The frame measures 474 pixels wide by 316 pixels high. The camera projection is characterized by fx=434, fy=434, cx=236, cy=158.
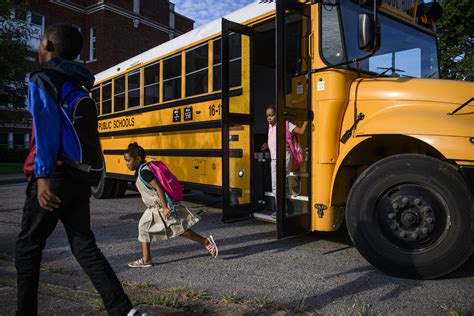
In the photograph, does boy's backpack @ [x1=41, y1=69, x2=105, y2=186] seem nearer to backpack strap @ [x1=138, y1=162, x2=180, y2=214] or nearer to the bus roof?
backpack strap @ [x1=138, y1=162, x2=180, y2=214]

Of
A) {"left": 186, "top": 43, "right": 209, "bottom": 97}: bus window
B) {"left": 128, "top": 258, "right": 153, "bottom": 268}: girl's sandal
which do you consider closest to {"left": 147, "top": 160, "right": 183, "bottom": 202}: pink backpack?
{"left": 128, "top": 258, "right": 153, "bottom": 268}: girl's sandal

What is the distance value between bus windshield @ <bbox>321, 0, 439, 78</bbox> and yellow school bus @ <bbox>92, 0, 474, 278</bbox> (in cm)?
1

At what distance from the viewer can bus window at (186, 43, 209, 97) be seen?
206 inches

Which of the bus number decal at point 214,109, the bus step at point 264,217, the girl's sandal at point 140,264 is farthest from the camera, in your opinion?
the bus number decal at point 214,109

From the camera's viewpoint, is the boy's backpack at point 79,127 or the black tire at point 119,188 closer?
the boy's backpack at point 79,127

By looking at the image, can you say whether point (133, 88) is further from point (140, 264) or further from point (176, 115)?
point (140, 264)

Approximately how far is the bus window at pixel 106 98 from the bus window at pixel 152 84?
1.52 metres

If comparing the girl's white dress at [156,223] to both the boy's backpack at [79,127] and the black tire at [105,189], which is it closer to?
the boy's backpack at [79,127]

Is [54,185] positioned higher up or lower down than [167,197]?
higher up

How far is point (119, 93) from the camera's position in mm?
7344

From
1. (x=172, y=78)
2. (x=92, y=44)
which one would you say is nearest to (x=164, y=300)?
(x=172, y=78)

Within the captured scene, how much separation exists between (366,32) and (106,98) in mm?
5686

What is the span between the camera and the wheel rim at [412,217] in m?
3.14

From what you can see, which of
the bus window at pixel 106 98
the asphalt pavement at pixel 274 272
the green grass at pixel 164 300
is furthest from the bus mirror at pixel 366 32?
the bus window at pixel 106 98
